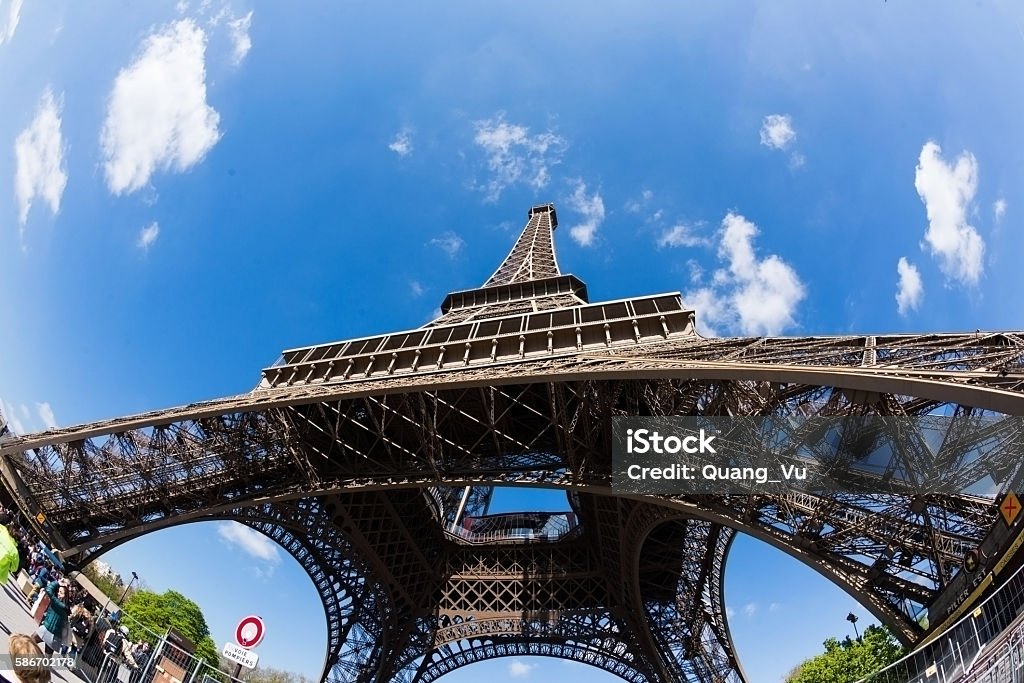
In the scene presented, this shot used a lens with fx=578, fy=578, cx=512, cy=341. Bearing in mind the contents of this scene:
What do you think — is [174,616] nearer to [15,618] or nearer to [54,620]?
[54,620]

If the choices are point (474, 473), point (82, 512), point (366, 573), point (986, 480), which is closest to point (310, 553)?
point (366, 573)

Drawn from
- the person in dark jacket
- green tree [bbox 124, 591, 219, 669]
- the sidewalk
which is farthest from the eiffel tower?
green tree [bbox 124, 591, 219, 669]

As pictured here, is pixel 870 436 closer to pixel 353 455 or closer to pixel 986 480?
pixel 986 480

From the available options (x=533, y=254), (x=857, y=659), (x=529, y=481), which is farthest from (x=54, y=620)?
(x=533, y=254)

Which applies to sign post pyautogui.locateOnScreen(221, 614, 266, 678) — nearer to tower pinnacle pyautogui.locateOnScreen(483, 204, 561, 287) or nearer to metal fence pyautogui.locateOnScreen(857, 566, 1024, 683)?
metal fence pyautogui.locateOnScreen(857, 566, 1024, 683)

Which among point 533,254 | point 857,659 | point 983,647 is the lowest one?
point 983,647
